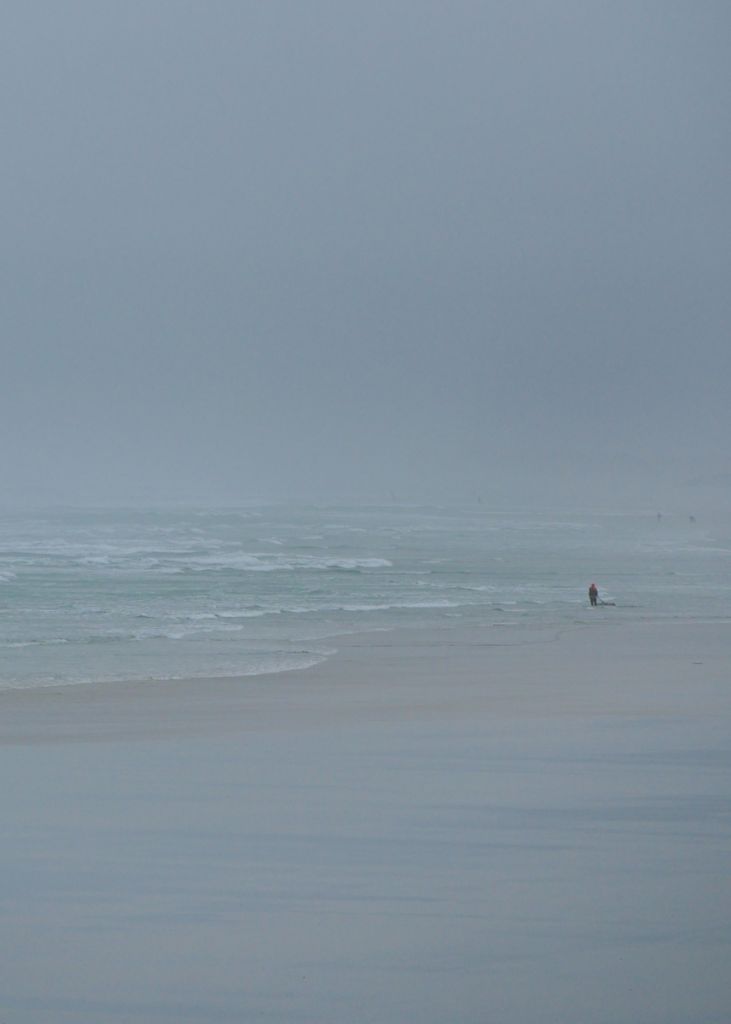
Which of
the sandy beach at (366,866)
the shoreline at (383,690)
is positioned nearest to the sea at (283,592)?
the shoreline at (383,690)

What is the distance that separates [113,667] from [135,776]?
27.6 ft

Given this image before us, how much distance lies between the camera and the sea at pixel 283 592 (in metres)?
Result: 19.6

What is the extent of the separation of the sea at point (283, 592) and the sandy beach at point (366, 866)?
5.91m

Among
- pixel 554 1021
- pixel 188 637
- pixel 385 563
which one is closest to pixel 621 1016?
pixel 554 1021

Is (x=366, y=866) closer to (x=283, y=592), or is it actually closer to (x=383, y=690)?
(x=383, y=690)

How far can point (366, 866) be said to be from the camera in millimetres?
6836

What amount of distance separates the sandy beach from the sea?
5914mm

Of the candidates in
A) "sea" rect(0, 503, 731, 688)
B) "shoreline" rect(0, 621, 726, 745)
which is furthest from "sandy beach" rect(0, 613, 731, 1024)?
"sea" rect(0, 503, 731, 688)

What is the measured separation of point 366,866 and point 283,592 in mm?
26007

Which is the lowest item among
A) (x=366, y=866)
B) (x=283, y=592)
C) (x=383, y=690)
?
(x=283, y=592)

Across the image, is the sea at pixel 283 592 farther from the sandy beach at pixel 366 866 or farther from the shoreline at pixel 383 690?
the sandy beach at pixel 366 866

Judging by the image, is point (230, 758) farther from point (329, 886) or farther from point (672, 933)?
point (672, 933)

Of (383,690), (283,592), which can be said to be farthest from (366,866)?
(283,592)

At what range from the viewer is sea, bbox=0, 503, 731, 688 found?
19.6 meters
